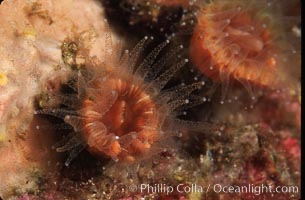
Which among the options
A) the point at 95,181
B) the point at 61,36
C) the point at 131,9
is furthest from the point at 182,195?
the point at 131,9

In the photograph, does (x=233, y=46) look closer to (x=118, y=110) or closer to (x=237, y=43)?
(x=237, y=43)

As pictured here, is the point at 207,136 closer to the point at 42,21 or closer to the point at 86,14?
the point at 86,14

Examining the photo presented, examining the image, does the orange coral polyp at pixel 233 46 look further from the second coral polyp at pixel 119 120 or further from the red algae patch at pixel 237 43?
the second coral polyp at pixel 119 120
